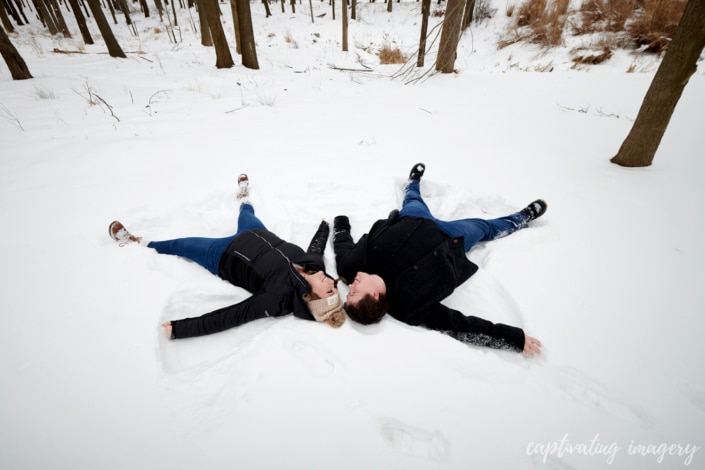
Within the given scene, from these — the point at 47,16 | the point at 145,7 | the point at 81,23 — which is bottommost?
the point at 81,23

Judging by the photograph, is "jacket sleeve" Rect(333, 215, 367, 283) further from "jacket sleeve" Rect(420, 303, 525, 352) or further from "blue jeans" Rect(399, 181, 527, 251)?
"jacket sleeve" Rect(420, 303, 525, 352)

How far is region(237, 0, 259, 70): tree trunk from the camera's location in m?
6.21

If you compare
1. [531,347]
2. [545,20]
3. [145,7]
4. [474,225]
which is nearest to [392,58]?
[545,20]

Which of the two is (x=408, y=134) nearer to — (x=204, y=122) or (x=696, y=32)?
(x=696, y=32)

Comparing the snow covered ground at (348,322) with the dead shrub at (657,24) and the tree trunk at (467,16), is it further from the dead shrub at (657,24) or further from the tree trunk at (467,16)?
the dead shrub at (657,24)

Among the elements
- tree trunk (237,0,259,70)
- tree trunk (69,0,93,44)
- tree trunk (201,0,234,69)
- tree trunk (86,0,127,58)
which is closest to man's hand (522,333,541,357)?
tree trunk (201,0,234,69)

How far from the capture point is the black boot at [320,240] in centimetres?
225

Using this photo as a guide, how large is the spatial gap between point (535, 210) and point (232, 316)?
2.56 metres

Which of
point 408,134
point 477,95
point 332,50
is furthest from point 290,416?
point 332,50

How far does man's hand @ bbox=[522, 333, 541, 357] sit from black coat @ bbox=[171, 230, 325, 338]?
128cm

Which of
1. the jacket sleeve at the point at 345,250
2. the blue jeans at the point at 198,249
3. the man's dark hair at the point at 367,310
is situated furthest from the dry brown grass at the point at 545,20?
the blue jeans at the point at 198,249

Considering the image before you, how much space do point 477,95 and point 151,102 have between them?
5794mm

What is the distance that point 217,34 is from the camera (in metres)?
6.39

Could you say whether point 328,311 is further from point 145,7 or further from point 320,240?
point 145,7
